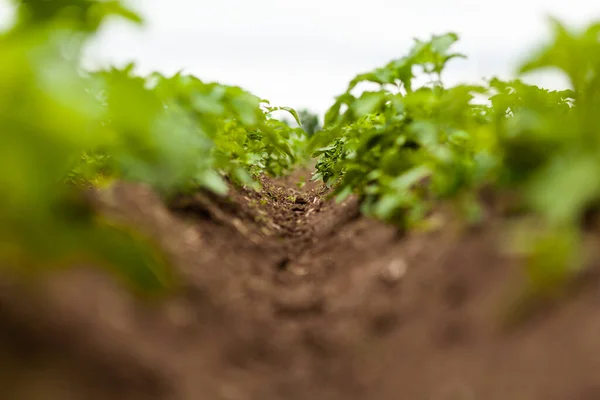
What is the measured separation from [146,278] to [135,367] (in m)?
0.29

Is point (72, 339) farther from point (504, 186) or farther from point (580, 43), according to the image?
point (580, 43)

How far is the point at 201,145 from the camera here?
7.73 ft

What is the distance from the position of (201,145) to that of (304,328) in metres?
0.84

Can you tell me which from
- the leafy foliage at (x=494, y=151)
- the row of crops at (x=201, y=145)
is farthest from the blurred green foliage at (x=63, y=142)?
the leafy foliage at (x=494, y=151)

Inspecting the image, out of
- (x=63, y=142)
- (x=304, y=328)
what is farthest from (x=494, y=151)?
(x=63, y=142)

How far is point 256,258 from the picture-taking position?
254 cm

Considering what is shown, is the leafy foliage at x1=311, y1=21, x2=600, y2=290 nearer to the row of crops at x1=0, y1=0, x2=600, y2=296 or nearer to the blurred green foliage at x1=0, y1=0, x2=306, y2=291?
the row of crops at x1=0, y1=0, x2=600, y2=296

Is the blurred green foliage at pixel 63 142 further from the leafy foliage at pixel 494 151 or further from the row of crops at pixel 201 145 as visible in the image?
the leafy foliage at pixel 494 151

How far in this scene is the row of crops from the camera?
54.1 inches

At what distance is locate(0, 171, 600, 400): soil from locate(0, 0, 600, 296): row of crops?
0.28 feet

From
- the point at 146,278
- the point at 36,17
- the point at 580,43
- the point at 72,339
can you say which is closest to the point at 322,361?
the point at 146,278

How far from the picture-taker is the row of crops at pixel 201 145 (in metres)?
1.37

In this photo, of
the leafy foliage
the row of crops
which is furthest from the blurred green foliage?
the leafy foliage

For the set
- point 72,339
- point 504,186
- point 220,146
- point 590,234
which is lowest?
point 72,339
